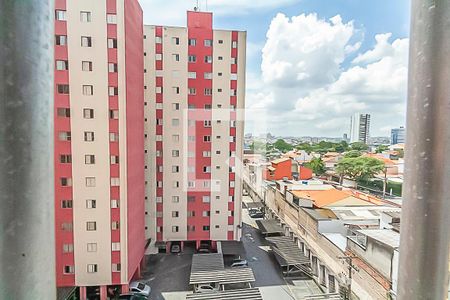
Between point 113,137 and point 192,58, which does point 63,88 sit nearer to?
point 113,137

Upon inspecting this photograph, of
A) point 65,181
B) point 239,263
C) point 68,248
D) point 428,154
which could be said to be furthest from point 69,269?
point 428,154

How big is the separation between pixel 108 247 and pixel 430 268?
6.92 metres

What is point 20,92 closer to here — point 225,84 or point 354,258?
point 354,258

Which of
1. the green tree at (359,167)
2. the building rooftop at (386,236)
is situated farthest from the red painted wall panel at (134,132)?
the green tree at (359,167)

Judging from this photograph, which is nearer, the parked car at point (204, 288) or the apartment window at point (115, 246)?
the apartment window at point (115, 246)

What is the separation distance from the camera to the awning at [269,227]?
10.1m

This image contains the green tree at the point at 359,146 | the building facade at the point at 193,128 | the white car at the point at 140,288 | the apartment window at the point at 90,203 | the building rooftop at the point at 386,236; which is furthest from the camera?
the green tree at the point at 359,146

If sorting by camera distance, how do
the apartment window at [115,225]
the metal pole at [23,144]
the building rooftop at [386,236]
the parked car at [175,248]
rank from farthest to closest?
1. the parked car at [175,248]
2. the apartment window at [115,225]
3. the building rooftop at [386,236]
4. the metal pole at [23,144]

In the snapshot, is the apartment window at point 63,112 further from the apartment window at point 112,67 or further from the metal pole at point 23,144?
the metal pole at point 23,144

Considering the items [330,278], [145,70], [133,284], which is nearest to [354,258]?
[330,278]

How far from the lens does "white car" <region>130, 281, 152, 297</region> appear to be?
6590 millimetres

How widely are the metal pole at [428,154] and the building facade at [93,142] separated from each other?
20.8 ft

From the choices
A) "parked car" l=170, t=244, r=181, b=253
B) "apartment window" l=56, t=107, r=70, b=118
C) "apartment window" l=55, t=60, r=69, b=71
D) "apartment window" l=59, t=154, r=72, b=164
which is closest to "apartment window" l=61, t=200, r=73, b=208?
"apartment window" l=59, t=154, r=72, b=164

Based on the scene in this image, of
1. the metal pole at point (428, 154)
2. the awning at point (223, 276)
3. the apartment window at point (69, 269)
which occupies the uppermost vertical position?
the metal pole at point (428, 154)
